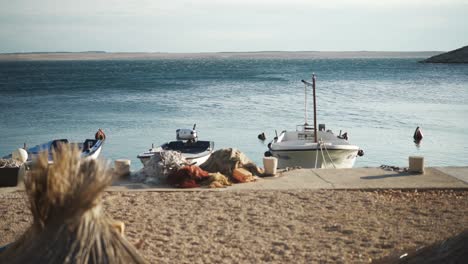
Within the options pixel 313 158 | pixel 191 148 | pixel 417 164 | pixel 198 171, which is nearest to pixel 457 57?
pixel 313 158

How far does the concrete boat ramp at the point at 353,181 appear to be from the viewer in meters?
12.2

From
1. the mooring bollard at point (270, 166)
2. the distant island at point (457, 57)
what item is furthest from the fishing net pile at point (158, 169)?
the distant island at point (457, 57)

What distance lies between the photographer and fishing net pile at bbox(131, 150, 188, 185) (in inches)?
512

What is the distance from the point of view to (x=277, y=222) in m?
9.77

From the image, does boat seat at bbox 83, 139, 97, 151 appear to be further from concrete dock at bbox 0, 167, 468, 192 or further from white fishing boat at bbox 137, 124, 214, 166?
concrete dock at bbox 0, 167, 468, 192

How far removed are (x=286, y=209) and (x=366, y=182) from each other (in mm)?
2946

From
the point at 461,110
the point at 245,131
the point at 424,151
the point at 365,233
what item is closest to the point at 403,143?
the point at 424,151

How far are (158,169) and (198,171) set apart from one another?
3.15ft

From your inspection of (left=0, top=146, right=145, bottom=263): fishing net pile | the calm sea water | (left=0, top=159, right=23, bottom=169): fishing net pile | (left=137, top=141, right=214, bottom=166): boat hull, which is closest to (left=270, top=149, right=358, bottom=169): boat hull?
(left=137, top=141, right=214, bottom=166): boat hull

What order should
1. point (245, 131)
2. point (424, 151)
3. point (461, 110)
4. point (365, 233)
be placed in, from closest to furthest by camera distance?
point (365, 233) → point (424, 151) → point (245, 131) → point (461, 110)

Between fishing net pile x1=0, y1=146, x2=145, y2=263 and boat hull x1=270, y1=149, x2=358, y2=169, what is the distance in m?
14.0

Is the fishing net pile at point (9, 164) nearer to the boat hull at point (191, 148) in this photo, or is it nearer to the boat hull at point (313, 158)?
the boat hull at point (191, 148)

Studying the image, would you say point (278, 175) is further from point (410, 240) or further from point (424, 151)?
point (424, 151)

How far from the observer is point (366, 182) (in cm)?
1267
